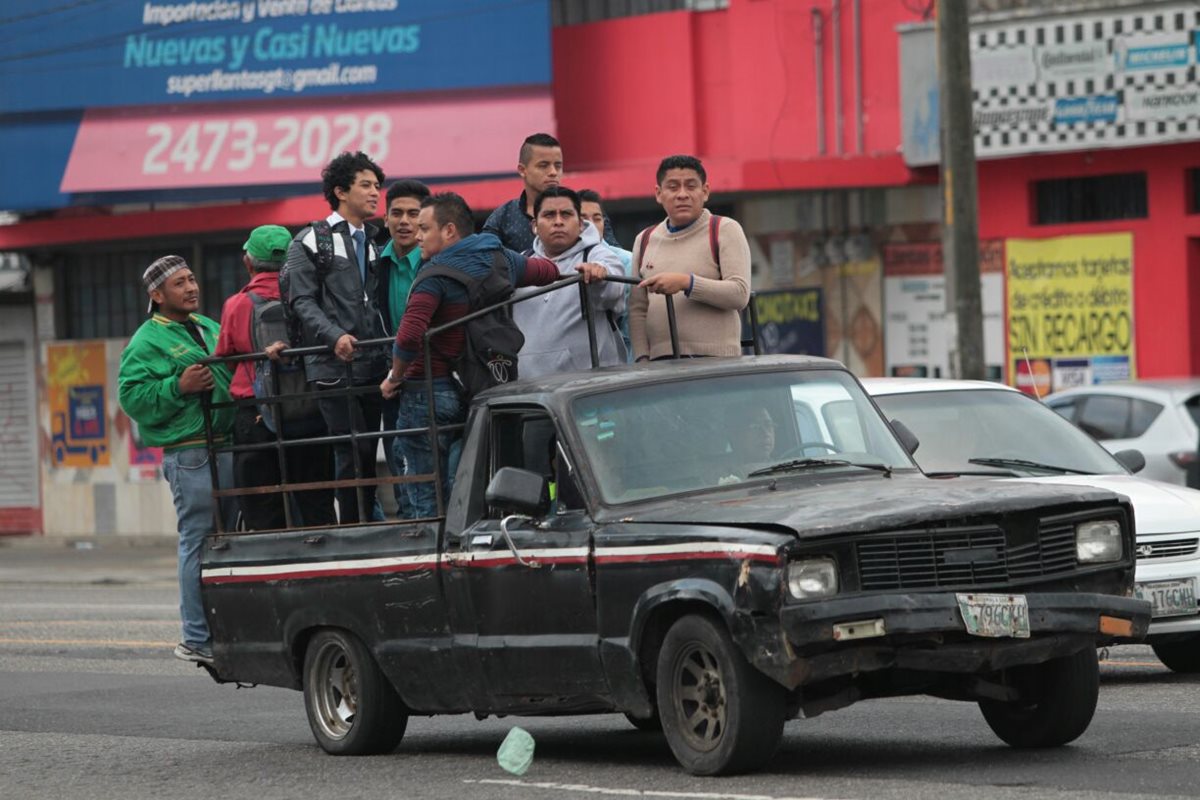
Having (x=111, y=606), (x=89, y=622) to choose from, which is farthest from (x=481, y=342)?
(x=111, y=606)

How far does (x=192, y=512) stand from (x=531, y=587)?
3.01 meters

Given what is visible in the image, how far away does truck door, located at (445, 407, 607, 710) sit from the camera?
8.74m

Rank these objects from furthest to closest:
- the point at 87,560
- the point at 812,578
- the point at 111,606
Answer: the point at 87,560 → the point at 111,606 → the point at 812,578

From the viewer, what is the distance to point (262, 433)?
36.5ft

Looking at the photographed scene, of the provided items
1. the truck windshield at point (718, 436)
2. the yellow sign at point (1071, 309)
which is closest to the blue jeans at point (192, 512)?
the truck windshield at point (718, 436)

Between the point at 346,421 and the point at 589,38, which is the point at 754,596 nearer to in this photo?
the point at 346,421

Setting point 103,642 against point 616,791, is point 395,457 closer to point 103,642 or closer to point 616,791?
point 616,791

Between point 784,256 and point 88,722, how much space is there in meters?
16.0

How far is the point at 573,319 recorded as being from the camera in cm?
1039

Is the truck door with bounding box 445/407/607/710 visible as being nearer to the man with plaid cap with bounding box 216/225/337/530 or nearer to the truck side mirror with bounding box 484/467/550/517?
the truck side mirror with bounding box 484/467/550/517

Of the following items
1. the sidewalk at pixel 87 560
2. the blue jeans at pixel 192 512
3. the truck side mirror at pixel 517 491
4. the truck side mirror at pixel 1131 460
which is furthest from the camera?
the sidewalk at pixel 87 560

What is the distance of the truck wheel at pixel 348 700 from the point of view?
988 centimetres

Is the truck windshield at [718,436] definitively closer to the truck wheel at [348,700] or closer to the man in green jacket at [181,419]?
the truck wheel at [348,700]

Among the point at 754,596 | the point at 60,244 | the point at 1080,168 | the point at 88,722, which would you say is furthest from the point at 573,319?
the point at 60,244
